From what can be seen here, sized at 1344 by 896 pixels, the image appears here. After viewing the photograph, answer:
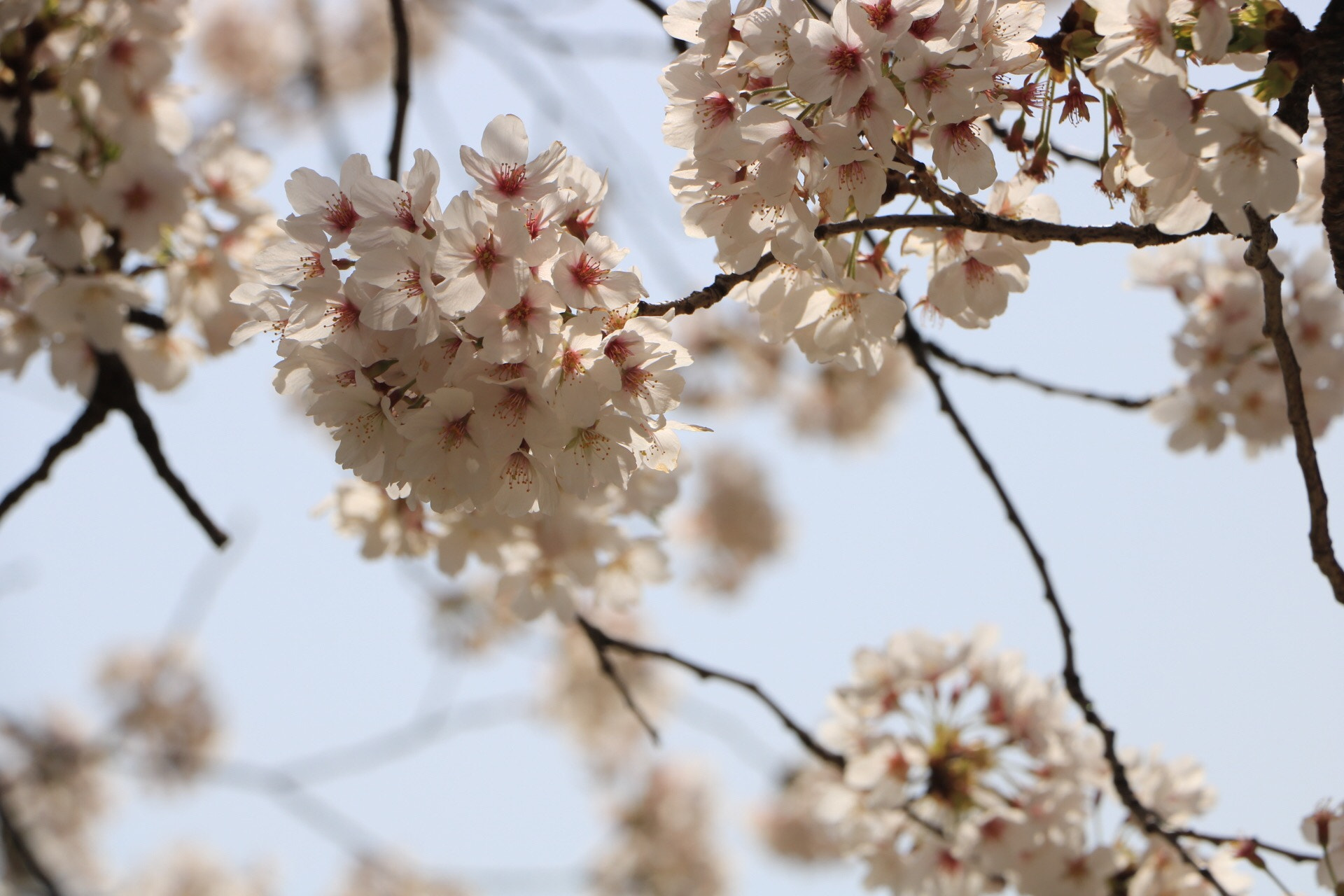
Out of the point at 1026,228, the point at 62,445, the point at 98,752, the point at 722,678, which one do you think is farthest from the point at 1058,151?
the point at 98,752

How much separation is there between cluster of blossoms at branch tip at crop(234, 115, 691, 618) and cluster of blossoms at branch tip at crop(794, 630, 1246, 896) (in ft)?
5.77

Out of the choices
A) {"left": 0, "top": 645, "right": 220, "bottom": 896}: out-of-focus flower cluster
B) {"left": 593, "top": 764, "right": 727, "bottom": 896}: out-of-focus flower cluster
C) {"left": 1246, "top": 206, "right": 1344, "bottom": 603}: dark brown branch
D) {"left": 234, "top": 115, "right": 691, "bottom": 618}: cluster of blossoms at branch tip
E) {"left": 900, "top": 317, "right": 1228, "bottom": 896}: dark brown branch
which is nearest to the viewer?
{"left": 234, "top": 115, "right": 691, "bottom": 618}: cluster of blossoms at branch tip

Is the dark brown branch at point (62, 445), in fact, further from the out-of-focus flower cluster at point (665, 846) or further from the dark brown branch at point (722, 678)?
the out-of-focus flower cluster at point (665, 846)

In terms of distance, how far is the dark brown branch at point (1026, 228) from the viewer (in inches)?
62.0

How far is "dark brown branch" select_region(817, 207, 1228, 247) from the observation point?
62.0 inches

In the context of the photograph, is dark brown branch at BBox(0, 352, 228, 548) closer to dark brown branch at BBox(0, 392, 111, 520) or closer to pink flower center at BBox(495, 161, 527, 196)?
dark brown branch at BBox(0, 392, 111, 520)

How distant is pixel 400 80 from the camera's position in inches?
124

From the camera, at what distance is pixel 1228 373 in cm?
292

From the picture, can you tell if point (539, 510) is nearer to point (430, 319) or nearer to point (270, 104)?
point (430, 319)

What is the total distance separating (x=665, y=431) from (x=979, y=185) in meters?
0.61

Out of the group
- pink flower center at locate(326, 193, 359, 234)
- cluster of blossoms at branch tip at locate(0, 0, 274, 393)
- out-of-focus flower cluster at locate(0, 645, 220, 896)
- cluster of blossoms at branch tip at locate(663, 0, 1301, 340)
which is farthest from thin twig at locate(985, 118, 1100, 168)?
out-of-focus flower cluster at locate(0, 645, 220, 896)

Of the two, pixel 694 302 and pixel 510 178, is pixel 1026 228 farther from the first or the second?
pixel 510 178

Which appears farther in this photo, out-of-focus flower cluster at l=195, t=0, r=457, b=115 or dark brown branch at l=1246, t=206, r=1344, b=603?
out-of-focus flower cluster at l=195, t=0, r=457, b=115

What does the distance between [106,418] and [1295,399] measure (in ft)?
9.45
